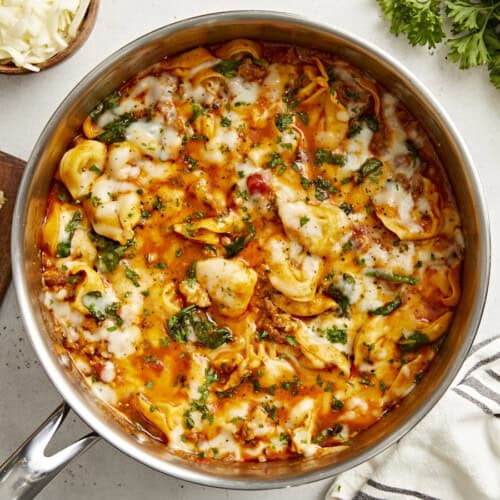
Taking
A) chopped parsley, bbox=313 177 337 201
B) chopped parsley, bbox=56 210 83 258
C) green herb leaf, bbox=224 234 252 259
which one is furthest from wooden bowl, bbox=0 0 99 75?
chopped parsley, bbox=313 177 337 201

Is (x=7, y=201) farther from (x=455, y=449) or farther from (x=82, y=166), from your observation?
(x=455, y=449)

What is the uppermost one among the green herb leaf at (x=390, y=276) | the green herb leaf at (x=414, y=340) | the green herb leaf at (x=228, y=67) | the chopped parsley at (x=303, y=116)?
the green herb leaf at (x=228, y=67)

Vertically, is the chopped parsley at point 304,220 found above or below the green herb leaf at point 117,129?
above

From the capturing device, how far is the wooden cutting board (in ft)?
13.5

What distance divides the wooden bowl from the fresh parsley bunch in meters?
1.50

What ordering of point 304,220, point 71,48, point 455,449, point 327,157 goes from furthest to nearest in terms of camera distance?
point 455,449
point 71,48
point 327,157
point 304,220

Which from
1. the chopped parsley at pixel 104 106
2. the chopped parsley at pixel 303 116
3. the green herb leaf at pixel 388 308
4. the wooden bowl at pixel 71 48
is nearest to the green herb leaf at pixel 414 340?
the green herb leaf at pixel 388 308

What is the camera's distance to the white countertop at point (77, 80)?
4.17 meters

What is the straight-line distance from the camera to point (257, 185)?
380cm

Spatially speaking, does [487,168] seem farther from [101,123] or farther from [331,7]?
[101,123]

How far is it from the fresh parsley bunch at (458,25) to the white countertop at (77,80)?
0.11 meters

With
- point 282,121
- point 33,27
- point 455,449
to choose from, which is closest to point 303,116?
point 282,121

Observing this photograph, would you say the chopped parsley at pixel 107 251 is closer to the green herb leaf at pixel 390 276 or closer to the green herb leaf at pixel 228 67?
the green herb leaf at pixel 228 67

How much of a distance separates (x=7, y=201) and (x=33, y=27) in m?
0.90
